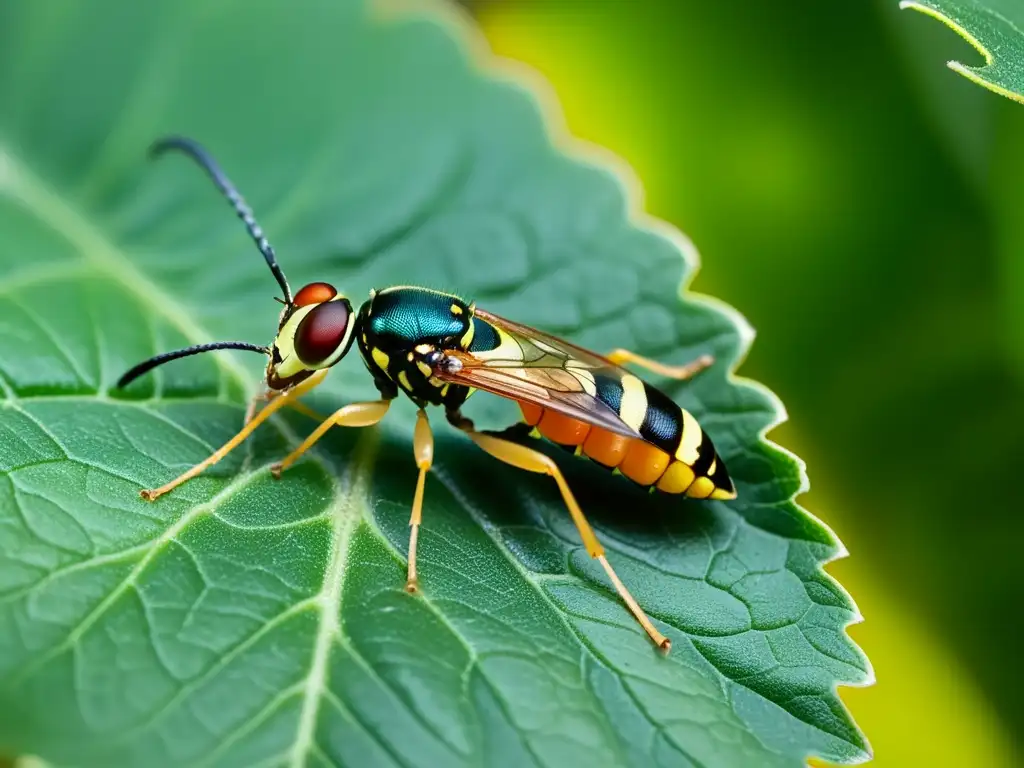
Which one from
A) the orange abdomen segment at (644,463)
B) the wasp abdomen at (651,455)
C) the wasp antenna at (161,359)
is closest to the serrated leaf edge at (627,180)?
the wasp abdomen at (651,455)

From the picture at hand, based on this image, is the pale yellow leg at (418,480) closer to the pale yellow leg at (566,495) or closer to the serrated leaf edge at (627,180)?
the pale yellow leg at (566,495)

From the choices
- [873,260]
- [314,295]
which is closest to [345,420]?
[314,295]

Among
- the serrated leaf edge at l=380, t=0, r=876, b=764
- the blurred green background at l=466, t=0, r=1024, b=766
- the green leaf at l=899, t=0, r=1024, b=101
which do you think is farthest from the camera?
the blurred green background at l=466, t=0, r=1024, b=766

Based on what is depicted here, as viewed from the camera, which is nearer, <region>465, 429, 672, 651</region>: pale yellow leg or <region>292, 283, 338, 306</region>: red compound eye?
<region>465, 429, 672, 651</region>: pale yellow leg

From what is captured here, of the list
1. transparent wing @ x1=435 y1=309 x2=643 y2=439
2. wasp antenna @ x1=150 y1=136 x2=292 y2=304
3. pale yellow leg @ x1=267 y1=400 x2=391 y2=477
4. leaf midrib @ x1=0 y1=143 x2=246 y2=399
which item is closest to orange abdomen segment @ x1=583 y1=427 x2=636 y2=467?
transparent wing @ x1=435 y1=309 x2=643 y2=439

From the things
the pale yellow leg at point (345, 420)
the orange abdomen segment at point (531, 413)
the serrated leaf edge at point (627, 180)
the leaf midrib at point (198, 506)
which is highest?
the serrated leaf edge at point (627, 180)

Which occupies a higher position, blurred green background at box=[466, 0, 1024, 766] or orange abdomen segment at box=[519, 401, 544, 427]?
blurred green background at box=[466, 0, 1024, 766]

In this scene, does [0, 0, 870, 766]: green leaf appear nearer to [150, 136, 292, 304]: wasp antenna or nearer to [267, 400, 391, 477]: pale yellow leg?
[267, 400, 391, 477]: pale yellow leg

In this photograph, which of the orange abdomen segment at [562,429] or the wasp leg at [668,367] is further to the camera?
the wasp leg at [668,367]
